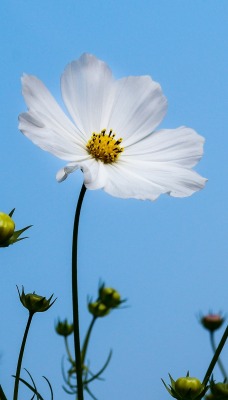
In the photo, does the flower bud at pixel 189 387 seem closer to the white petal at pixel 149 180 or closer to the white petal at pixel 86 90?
the white petal at pixel 149 180

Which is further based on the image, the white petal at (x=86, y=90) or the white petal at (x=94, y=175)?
the white petal at (x=86, y=90)

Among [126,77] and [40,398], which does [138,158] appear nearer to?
[126,77]

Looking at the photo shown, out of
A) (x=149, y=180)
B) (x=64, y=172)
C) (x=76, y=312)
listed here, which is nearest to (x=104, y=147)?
(x=149, y=180)

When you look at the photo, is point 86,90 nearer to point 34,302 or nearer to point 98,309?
point 34,302

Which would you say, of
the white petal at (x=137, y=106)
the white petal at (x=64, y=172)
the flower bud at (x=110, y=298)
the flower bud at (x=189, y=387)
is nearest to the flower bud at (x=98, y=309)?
the flower bud at (x=110, y=298)

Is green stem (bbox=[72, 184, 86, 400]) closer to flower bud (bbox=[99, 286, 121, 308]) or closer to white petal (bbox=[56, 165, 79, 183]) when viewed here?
white petal (bbox=[56, 165, 79, 183])

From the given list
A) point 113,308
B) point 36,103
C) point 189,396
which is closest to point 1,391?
point 189,396
